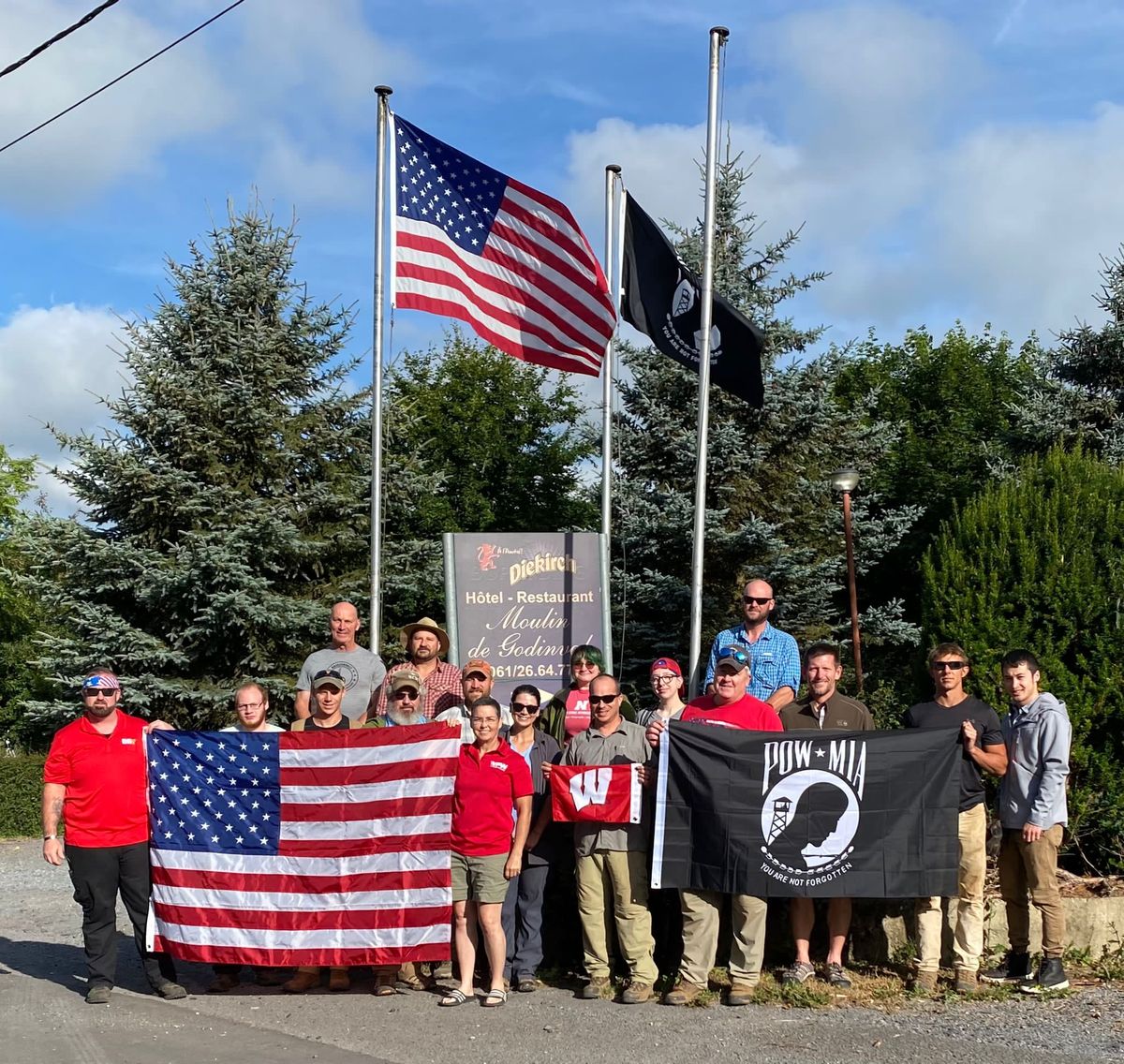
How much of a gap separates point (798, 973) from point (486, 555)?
4.44 m

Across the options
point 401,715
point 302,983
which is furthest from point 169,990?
point 401,715

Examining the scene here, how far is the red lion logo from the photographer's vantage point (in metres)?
10.8

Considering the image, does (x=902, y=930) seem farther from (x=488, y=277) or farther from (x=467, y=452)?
(x=467, y=452)

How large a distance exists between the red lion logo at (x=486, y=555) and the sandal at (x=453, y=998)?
3939 millimetres

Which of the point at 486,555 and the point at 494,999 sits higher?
the point at 486,555

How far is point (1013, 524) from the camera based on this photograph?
1054cm

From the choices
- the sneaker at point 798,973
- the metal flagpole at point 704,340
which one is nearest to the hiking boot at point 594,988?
the sneaker at point 798,973

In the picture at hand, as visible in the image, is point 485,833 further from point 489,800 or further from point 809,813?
point 809,813

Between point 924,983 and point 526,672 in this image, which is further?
point 526,672

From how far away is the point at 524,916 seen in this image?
8.12 m

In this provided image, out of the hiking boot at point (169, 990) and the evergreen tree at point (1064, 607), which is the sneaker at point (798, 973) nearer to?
the evergreen tree at point (1064, 607)

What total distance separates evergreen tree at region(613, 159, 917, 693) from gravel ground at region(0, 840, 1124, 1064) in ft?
37.0

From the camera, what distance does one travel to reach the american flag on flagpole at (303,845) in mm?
7914

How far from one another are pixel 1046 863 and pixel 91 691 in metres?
5.82
